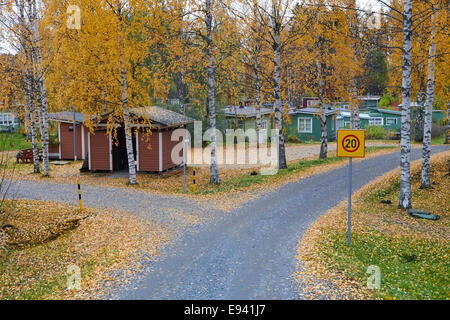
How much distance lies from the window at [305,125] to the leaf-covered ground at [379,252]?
28.1 m

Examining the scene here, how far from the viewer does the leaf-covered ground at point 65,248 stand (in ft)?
29.7

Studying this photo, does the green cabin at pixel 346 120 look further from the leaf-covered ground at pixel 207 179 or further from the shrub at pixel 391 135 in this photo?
the leaf-covered ground at pixel 207 179

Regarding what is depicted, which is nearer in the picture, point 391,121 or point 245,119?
point 245,119

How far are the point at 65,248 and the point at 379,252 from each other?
8777 millimetres

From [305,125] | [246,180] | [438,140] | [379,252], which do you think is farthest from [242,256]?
[438,140]

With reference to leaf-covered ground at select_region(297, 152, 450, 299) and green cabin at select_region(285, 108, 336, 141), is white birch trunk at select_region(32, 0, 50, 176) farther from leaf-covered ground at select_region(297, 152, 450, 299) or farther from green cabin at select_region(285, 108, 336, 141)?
green cabin at select_region(285, 108, 336, 141)

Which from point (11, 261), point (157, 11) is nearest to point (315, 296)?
point (11, 261)

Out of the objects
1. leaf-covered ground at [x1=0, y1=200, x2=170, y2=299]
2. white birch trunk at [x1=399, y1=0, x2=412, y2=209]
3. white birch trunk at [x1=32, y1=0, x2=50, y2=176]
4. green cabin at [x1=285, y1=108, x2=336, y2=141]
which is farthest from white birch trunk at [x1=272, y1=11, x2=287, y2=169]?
green cabin at [x1=285, y1=108, x2=336, y2=141]

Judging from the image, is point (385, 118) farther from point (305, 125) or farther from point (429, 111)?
point (429, 111)

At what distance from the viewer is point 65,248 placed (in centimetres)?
1148

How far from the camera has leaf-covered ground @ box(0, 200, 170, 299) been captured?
356 inches

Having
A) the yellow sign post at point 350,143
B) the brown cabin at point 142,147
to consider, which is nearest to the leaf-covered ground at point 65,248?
the yellow sign post at point 350,143

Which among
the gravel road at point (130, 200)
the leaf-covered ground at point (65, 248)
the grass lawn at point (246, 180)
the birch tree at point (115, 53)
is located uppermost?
the birch tree at point (115, 53)
